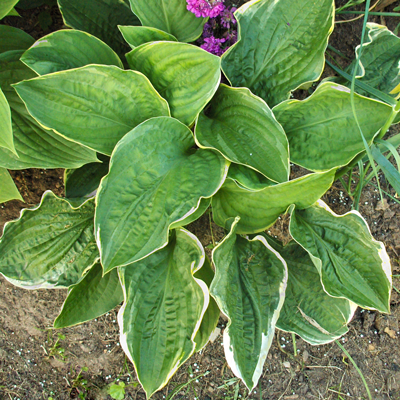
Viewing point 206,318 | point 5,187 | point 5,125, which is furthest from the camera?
point 206,318

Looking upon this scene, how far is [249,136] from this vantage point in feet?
3.37

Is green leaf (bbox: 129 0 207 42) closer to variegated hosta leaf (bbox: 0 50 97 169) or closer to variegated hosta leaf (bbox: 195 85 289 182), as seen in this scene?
variegated hosta leaf (bbox: 195 85 289 182)

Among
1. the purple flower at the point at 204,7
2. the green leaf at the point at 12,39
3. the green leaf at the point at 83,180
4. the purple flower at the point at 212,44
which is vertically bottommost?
the green leaf at the point at 83,180

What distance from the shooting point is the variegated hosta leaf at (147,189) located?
908 millimetres

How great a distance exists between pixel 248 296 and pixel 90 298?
49 cm

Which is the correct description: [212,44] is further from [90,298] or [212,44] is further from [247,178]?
[90,298]

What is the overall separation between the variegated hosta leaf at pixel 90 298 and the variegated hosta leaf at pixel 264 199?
0.41 m

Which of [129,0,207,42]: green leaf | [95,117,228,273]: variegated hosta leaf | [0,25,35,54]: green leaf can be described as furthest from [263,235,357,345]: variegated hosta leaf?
[0,25,35,54]: green leaf

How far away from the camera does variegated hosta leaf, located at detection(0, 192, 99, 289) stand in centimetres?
110

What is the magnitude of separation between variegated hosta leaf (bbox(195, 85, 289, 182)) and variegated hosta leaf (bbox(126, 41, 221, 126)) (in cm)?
7

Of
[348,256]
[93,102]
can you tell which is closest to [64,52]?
[93,102]

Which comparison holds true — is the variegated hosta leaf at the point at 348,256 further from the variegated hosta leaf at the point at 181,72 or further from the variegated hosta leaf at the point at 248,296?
the variegated hosta leaf at the point at 181,72

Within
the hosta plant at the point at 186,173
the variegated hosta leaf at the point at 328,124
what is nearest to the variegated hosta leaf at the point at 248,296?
→ the hosta plant at the point at 186,173

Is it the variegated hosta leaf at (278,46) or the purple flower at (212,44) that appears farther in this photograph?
the purple flower at (212,44)
